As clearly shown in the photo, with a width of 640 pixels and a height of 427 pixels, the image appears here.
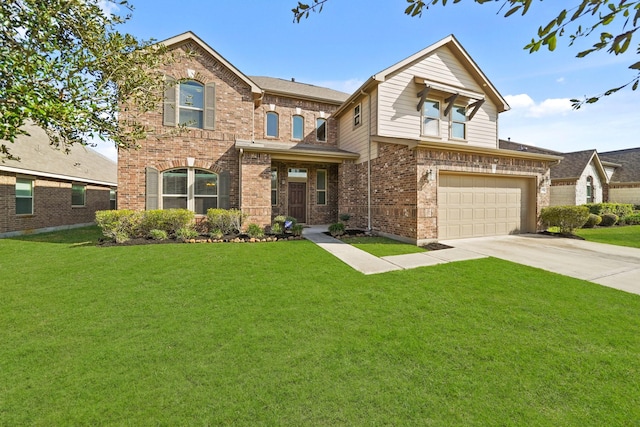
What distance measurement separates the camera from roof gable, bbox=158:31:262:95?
1076 centimetres

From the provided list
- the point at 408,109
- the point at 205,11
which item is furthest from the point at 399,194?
the point at 205,11

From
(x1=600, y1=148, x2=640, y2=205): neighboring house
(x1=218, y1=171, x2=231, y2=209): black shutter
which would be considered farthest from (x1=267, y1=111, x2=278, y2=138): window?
(x1=600, y1=148, x2=640, y2=205): neighboring house

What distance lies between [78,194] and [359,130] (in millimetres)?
16661

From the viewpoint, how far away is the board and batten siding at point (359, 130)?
1129 centimetres

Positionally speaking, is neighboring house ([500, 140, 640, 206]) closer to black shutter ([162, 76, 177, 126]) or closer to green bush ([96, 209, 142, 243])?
black shutter ([162, 76, 177, 126])

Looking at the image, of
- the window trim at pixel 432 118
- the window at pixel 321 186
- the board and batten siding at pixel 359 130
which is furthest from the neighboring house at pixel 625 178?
the window at pixel 321 186

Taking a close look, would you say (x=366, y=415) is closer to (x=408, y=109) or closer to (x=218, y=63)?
(x=408, y=109)

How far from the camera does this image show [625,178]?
21266mm

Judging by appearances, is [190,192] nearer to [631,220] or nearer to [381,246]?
[381,246]

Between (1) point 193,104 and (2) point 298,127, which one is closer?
(1) point 193,104

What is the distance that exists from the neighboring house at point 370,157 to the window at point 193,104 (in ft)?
0.13

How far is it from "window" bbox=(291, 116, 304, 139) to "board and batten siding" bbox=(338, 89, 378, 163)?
2.15 meters

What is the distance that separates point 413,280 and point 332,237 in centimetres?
506

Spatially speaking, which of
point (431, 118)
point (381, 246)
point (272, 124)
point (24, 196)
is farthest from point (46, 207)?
point (431, 118)
